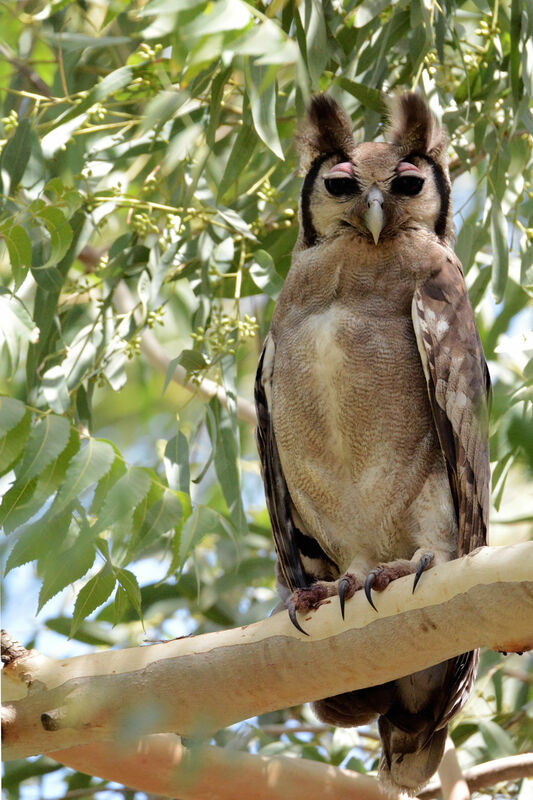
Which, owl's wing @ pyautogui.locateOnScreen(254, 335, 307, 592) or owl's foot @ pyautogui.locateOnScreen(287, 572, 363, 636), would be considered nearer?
owl's foot @ pyautogui.locateOnScreen(287, 572, 363, 636)

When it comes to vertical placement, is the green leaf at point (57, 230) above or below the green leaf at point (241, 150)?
below

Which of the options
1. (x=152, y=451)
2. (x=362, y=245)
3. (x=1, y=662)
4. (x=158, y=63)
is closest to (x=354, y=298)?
(x=362, y=245)

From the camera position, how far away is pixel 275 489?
3.08m

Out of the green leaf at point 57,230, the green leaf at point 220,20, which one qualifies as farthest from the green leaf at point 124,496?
the green leaf at point 220,20

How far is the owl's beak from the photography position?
2836 mm

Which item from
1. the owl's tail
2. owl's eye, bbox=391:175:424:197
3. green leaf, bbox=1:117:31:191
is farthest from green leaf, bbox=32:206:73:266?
the owl's tail

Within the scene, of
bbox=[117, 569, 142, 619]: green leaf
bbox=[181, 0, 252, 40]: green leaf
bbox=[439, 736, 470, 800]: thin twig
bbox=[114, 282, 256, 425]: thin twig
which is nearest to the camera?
bbox=[181, 0, 252, 40]: green leaf

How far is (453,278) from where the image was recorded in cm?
290

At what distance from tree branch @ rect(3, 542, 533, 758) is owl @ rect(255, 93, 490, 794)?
1.02 feet

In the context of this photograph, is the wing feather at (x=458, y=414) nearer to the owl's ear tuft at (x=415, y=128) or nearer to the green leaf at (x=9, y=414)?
the owl's ear tuft at (x=415, y=128)

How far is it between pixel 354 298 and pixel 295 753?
1.42m

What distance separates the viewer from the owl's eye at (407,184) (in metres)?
2.95

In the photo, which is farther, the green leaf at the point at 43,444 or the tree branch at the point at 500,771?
the tree branch at the point at 500,771

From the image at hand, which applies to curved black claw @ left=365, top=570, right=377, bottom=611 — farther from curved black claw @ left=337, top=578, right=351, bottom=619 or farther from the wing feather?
the wing feather
